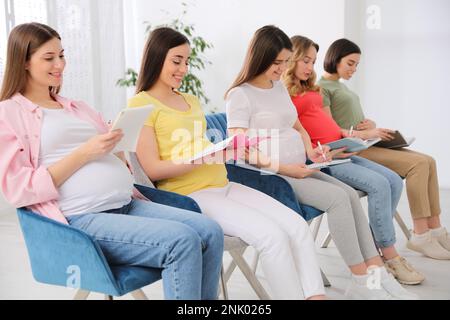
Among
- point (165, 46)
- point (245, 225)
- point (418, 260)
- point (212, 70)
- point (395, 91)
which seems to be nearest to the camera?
point (245, 225)

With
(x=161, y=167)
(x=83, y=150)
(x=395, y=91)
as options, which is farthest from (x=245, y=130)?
(x=395, y=91)

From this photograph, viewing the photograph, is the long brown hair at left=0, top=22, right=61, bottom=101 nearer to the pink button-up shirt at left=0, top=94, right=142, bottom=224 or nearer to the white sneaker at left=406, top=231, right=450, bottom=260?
Result: the pink button-up shirt at left=0, top=94, right=142, bottom=224

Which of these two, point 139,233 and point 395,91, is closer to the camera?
point 139,233

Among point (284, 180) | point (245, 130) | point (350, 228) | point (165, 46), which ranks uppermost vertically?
point (165, 46)

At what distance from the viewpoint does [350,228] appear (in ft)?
7.24

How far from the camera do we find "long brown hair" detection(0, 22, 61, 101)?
Result: 1.71m

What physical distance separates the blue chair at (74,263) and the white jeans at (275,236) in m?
0.35

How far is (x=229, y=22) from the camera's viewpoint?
4.98 meters

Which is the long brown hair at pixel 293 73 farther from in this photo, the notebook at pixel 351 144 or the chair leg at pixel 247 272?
the chair leg at pixel 247 272

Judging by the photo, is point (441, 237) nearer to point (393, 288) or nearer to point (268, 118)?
point (393, 288)

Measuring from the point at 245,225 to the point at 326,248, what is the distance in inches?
56.2

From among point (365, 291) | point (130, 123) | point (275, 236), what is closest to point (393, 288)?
point (365, 291)

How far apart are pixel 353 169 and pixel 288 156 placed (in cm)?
40

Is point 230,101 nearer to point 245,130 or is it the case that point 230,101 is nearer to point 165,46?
point 245,130
